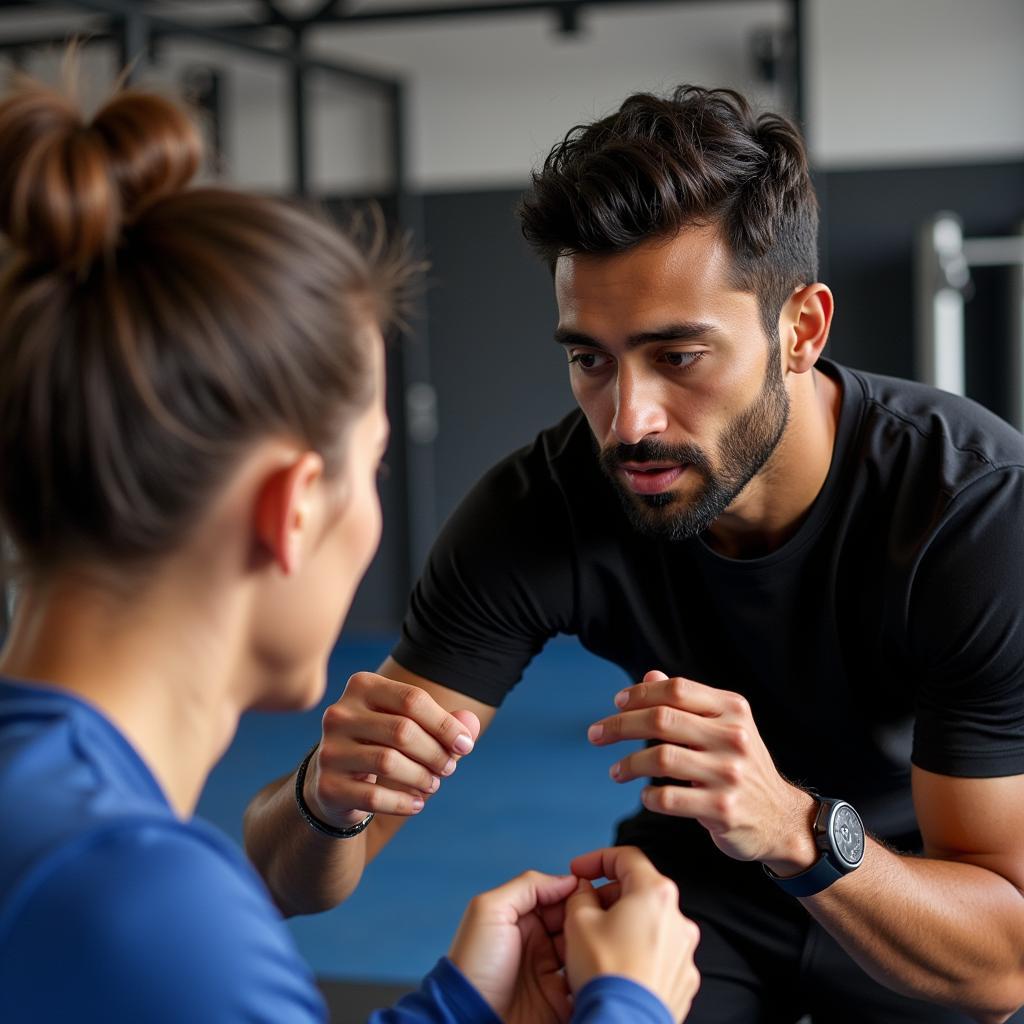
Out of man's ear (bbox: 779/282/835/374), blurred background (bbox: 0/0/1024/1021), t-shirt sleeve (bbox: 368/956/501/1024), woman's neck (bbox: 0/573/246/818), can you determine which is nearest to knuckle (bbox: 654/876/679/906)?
t-shirt sleeve (bbox: 368/956/501/1024)

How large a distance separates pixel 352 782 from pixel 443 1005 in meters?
0.32

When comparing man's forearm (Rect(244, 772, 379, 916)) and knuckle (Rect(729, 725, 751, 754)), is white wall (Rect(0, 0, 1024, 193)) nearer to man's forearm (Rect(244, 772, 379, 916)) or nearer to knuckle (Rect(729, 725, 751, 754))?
man's forearm (Rect(244, 772, 379, 916))

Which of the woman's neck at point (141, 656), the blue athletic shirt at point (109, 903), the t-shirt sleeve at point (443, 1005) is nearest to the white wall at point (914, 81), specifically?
the t-shirt sleeve at point (443, 1005)

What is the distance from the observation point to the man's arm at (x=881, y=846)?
1255 mm

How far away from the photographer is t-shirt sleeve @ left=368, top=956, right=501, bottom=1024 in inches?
44.9

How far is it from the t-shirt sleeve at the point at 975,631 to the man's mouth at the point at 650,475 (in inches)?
12.7

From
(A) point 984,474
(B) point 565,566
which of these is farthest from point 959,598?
(B) point 565,566

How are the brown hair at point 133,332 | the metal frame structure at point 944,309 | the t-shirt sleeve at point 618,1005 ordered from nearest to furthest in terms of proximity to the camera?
the brown hair at point 133,332 → the t-shirt sleeve at point 618,1005 → the metal frame structure at point 944,309

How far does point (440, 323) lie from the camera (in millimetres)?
6379

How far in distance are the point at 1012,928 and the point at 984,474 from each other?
0.53 metres

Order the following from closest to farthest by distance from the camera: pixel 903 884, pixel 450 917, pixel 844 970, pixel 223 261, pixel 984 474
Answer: pixel 223 261 → pixel 903 884 → pixel 984 474 → pixel 844 970 → pixel 450 917

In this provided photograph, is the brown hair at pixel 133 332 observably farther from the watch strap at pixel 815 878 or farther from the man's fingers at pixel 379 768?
the watch strap at pixel 815 878

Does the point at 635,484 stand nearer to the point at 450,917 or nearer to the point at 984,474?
the point at 984,474

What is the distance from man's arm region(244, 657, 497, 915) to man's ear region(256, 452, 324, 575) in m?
0.46
